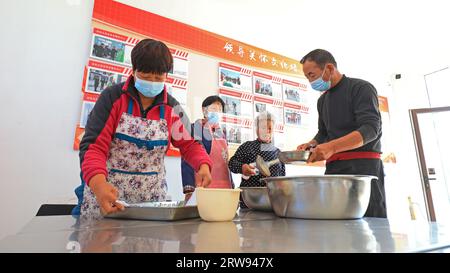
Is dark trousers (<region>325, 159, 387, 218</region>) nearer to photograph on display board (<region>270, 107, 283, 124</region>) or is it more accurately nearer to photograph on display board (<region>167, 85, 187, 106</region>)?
photograph on display board (<region>167, 85, 187, 106</region>)

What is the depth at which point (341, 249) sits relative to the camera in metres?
0.35

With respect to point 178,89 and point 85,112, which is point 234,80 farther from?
point 85,112

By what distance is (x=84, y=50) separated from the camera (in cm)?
183

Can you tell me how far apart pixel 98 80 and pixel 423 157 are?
13.7 ft

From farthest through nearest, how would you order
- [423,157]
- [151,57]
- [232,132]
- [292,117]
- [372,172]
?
[423,157], [292,117], [232,132], [372,172], [151,57]

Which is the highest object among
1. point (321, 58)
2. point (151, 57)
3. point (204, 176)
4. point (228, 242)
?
point (321, 58)

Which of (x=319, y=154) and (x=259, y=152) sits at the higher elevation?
(x=259, y=152)

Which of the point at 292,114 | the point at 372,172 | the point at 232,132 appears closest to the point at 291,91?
the point at 292,114

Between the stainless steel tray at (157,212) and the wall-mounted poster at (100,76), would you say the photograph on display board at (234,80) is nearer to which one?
the wall-mounted poster at (100,76)

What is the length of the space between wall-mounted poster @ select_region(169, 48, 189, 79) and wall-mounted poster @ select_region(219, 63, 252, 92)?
0.34m

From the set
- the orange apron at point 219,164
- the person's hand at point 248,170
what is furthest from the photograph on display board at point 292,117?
the person's hand at point 248,170

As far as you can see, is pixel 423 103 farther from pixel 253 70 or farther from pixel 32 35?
pixel 32 35

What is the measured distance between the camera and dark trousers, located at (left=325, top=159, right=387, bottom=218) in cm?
109
